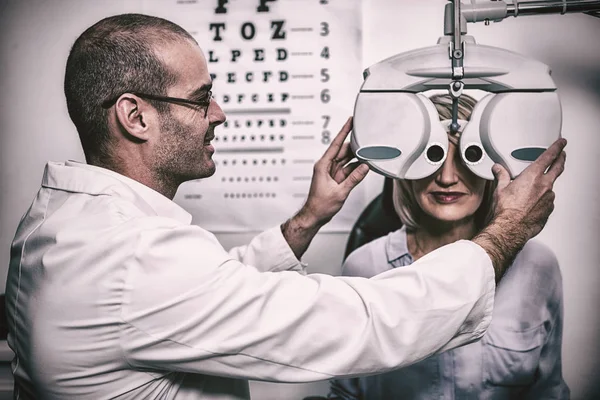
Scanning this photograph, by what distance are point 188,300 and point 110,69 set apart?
1.34 ft

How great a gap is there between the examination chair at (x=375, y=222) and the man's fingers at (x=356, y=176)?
0.73 feet

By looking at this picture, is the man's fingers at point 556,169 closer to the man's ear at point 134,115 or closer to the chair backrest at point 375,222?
the chair backrest at point 375,222

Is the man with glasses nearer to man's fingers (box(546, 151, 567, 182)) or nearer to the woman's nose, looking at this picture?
man's fingers (box(546, 151, 567, 182))

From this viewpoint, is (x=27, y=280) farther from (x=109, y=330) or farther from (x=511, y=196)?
(x=511, y=196)

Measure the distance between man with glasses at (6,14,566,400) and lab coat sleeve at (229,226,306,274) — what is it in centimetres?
28

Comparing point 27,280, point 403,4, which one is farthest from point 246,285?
point 403,4

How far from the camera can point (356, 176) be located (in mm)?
1066

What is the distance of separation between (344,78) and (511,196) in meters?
0.54

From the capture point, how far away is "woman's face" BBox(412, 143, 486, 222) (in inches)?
42.8

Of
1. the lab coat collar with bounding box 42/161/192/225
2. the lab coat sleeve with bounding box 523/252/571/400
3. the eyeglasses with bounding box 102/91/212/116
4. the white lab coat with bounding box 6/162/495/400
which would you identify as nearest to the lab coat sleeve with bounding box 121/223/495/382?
the white lab coat with bounding box 6/162/495/400

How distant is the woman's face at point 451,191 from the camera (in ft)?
3.57

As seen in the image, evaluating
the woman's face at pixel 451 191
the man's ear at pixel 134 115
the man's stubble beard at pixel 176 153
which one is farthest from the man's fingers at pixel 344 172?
the man's ear at pixel 134 115

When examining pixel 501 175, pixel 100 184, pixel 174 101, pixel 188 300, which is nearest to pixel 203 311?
pixel 188 300

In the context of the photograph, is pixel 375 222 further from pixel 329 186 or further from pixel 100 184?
pixel 100 184
